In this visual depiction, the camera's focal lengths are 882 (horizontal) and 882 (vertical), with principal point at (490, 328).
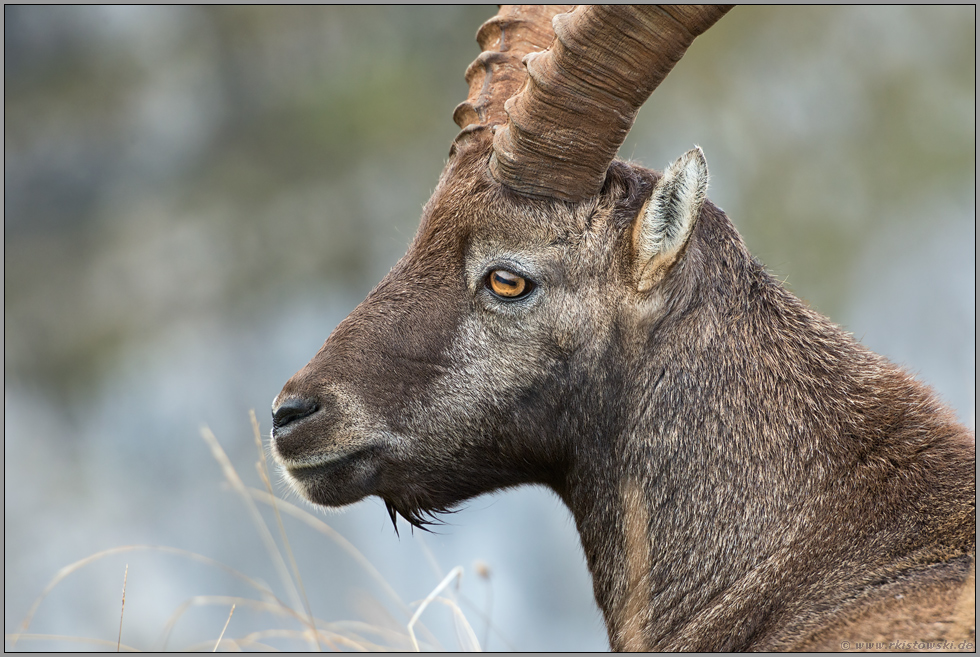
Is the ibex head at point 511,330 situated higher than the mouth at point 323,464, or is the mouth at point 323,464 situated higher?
the ibex head at point 511,330

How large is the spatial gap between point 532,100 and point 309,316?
13937mm

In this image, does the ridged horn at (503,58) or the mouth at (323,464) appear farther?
the ridged horn at (503,58)

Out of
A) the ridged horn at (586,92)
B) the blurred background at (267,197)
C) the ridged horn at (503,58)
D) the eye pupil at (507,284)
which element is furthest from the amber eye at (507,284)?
the blurred background at (267,197)

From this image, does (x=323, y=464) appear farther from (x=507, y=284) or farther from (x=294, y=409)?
(x=507, y=284)

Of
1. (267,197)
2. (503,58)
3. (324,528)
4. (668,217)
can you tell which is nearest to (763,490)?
(668,217)

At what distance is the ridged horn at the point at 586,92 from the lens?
3.65m

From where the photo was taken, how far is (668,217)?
3.87 meters

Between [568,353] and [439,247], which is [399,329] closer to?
[439,247]

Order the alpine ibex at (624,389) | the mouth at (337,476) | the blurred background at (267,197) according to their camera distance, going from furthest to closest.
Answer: the blurred background at (267,197)
the mouth at (337,476)
the alpine ibex at (624,389)

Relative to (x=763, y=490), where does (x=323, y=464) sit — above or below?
below

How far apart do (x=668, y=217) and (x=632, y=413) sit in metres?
0.89

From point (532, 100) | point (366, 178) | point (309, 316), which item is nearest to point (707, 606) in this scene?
point (532, 100)

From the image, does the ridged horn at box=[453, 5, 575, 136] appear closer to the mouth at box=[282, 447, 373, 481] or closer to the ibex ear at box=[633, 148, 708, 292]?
the ibex ear at box=[633, 148, 708, 292]

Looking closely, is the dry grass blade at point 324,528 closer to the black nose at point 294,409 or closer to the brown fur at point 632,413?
the black nose at point 294,409
